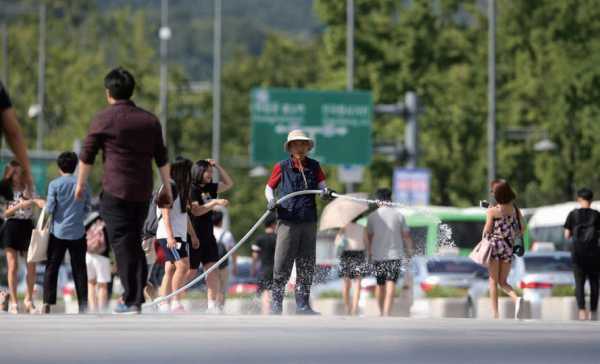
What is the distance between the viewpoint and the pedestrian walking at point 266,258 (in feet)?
54.9

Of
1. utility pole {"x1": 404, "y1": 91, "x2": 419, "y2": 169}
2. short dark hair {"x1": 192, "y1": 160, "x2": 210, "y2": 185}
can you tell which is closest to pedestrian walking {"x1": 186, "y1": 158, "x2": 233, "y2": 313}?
short dark hair {"x1": 192, "y1": 160, "x2": 210, "y2": 185}

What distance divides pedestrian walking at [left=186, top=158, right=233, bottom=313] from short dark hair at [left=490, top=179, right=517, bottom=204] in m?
2.79

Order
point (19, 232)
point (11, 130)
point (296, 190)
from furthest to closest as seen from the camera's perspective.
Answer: point (19, 232) → point (296, 190) → point (11, 130)

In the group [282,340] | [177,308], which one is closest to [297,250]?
[177,308]

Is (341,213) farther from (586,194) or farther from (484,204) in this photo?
(586,194)

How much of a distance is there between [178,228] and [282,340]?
5495mm

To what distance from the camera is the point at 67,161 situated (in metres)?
15.1

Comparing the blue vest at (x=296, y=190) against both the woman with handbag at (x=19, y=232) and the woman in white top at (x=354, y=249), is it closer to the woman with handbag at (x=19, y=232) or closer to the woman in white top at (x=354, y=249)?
the woman with handbag at (x=19, y=232)

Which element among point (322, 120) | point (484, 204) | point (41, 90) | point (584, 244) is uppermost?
point (41, 90)

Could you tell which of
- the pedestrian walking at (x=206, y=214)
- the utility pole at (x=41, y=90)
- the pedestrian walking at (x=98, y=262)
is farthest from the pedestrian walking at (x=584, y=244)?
the utility pole at (x=41, y=90)

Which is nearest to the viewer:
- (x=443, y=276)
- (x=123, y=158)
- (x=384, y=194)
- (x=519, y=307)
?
(x=123, y=158)

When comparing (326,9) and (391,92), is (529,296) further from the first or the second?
(326,9)

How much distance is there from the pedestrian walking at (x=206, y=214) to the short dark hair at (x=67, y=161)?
1.34 m

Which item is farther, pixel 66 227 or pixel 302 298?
pixel 66 227
